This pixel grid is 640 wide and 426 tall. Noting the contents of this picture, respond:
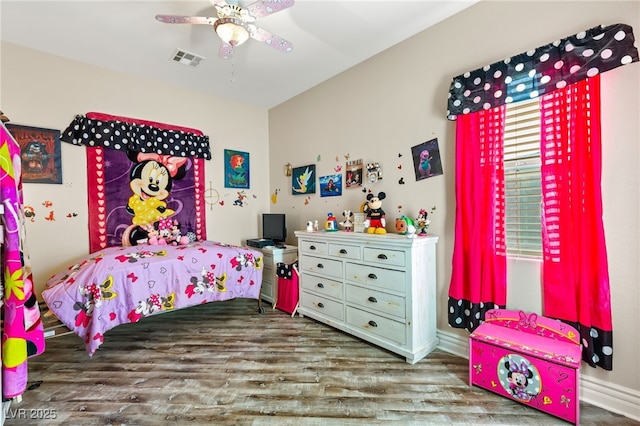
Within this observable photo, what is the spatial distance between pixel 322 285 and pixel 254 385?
1163 millimetres

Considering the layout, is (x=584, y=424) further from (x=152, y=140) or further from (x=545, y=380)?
(x=152, y=140)

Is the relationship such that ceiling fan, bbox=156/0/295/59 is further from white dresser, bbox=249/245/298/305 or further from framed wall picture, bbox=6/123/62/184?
white dresser, bbox=249/245/298/305

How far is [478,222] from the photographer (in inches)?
84.8

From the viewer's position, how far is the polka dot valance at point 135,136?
3.02 meters

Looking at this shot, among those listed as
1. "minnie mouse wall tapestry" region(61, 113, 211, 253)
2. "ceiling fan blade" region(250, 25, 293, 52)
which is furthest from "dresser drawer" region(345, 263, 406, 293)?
"minnie mouse wall tapestry" region(61, 113, 211, 253)

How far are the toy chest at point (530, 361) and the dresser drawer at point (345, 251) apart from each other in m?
1.07

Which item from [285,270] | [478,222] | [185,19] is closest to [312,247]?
[285,270]

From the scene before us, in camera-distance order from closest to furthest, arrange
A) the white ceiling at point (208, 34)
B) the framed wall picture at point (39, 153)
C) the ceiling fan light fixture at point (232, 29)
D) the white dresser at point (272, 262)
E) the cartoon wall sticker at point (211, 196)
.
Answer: the ceiling fan light fixture at point (232, 29) → the white ceiling at point (208, 34) → the framed wall picture at point (39, 153) → the white dresser at point (272, 262) → the cartoon wall sticker at point (211, 196)

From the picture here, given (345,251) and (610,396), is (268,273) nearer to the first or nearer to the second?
(345,251)

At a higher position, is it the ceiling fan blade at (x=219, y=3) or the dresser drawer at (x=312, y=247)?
the ceiling fan blade at (x=219, y=3)

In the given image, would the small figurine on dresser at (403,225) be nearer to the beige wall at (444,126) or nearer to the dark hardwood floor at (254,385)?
the beige wall at (444,126)

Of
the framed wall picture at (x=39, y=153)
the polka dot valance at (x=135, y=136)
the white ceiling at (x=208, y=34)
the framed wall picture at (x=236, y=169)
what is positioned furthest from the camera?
the framed wall picture at (x=236, y=169)

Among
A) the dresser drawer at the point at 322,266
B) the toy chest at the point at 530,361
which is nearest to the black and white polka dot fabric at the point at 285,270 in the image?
the dresser drawer at the point at 322,266

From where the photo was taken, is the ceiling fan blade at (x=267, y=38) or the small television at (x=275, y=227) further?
the small television at (x=275, y=227)
